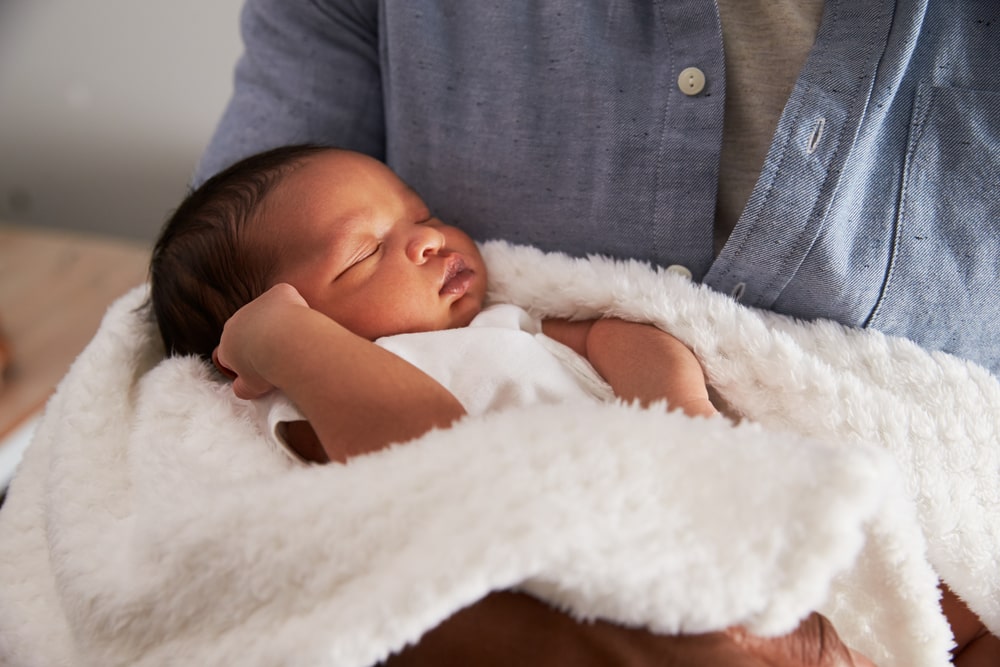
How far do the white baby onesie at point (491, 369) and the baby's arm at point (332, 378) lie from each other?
0.15 feet

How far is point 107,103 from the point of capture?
1.73 m

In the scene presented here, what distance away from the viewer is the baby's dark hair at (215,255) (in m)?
0.82

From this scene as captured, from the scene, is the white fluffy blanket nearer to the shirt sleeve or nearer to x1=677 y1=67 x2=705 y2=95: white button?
x1=677 y1=67 x2=705 y2=95: white button

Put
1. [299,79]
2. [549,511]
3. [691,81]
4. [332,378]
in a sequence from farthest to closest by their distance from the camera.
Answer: [299,79]
[691,81]
[332,378]
[549,511]

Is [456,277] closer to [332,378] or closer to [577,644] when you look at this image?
[332,378]

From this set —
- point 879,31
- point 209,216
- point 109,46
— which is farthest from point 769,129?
point 109,46

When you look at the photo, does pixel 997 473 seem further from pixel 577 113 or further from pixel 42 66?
pixel 42 66

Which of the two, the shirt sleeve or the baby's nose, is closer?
the baby's nose

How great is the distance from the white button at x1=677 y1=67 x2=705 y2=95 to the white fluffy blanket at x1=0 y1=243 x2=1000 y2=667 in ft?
0.58

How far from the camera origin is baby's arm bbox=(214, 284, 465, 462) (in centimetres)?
61

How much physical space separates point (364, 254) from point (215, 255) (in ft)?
0.53

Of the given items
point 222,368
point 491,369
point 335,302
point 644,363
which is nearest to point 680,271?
point 644,363

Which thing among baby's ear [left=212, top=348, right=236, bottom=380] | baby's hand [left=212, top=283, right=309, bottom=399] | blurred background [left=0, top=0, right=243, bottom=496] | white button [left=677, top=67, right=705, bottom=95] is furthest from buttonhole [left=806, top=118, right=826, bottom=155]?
blurred background [left=0, top=0, right=243, bottom=496]

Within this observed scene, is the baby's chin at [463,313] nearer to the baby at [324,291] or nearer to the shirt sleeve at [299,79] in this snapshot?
the baby at [324,291]
